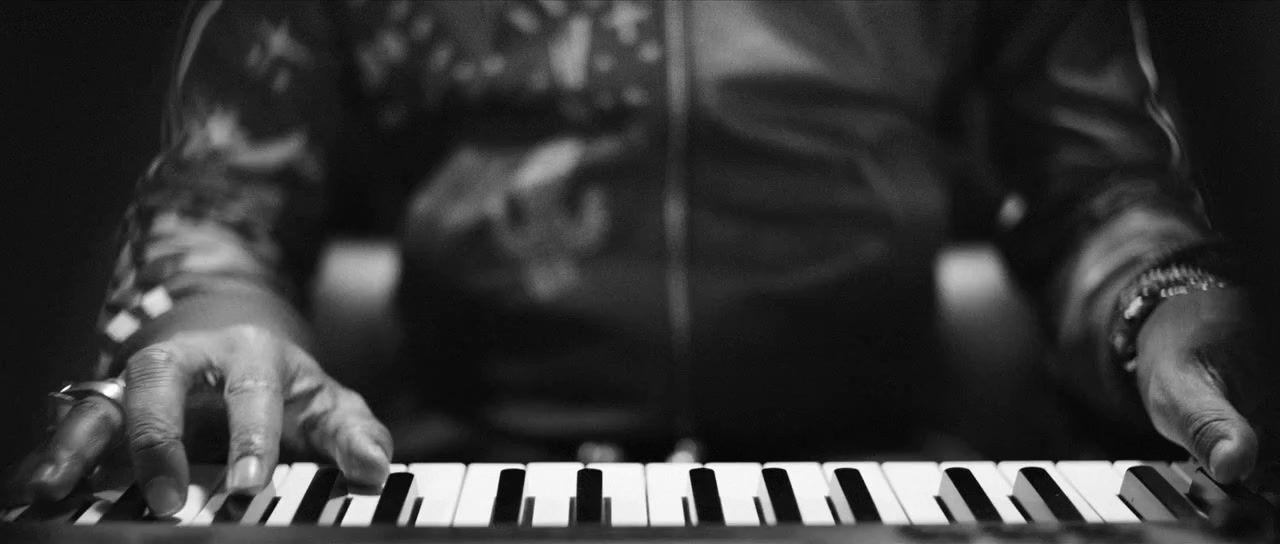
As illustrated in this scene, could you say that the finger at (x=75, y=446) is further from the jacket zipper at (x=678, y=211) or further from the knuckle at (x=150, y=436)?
the jacket zipper at (x=678, y=211)

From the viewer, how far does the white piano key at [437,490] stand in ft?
1.63

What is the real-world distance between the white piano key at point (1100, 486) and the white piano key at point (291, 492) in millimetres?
394

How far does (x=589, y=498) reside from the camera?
51cm

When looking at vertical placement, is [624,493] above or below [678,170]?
below

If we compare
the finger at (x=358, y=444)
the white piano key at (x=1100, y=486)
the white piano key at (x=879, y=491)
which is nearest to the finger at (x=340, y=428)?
the finger at (x=358, y=444)

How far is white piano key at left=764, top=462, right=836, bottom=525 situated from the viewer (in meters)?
0.50

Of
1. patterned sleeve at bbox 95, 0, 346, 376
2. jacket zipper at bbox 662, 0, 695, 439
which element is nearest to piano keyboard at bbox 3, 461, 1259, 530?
patterned sleeve at bbox 95, 0, 346, 376

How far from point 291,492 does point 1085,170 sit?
558 millimetres

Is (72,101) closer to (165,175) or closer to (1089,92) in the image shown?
(165,175)

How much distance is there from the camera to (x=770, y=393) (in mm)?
781

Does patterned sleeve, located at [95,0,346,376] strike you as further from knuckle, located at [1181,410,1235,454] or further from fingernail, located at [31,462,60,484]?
knuckle, located at [1181,410,1235,454]

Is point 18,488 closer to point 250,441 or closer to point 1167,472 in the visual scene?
point 250,441

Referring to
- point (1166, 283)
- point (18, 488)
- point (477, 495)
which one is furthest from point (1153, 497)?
point (18, 488)

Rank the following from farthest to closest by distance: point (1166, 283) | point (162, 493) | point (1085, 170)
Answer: point (1085, 170)
point (1166, 283)
point (162, 493)
